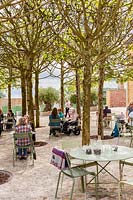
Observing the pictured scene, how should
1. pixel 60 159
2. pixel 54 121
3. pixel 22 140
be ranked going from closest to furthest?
pixel 60 159, pixel 22 140, pixel 54 121

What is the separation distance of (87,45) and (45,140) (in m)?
6.71

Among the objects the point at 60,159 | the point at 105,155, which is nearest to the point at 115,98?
the point at 105,155

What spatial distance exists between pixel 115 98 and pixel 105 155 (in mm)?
38944

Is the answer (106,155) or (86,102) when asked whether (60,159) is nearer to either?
(106,155)

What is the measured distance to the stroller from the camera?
14.7 metres

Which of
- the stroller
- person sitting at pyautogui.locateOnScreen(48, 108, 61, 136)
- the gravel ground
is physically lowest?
the gravel ground

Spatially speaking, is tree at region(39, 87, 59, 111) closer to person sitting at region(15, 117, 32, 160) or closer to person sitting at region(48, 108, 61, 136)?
person sitting at region(48, 108, 61, 136)

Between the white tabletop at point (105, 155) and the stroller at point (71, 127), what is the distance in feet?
25.9

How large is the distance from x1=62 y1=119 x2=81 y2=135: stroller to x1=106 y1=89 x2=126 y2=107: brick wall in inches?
1166

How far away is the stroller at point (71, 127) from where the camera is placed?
577 inches

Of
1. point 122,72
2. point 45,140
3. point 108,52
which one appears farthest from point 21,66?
point 108,52

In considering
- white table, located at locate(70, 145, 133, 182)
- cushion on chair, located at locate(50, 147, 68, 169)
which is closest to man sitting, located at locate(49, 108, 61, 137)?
white table, located at locate(70, 145, 133, 182)

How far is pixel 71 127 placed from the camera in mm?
14820

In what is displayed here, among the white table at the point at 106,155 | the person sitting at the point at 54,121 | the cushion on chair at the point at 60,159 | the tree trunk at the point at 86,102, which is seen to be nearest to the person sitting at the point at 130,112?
the person sitting at the point at 54,121
